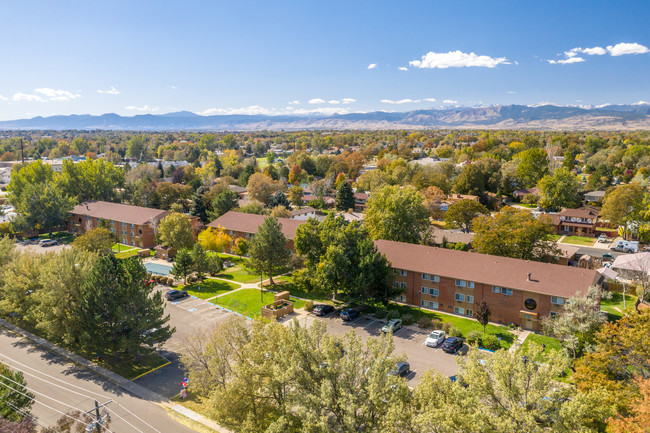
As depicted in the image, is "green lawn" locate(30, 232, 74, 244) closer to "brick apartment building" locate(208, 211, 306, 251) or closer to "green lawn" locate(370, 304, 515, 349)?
"brick apartment building" locate(208, 211, 306, 251)

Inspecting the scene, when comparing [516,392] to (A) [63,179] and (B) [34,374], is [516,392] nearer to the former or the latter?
(B) [34,374]

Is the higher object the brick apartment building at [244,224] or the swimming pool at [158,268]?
the brick apartment building at [244,224]

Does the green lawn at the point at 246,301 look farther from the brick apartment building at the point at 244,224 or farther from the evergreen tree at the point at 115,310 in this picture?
the brick apartment building at the point at 244,224

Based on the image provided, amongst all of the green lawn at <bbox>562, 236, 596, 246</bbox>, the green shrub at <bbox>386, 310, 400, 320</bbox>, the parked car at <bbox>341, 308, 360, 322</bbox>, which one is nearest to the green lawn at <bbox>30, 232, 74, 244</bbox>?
the parked car at <bbox>341, 308, 360, 322</bbox>

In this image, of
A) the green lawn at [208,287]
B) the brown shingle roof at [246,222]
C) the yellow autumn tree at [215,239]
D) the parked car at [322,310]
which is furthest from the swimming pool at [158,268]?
the parked car at [322,310]

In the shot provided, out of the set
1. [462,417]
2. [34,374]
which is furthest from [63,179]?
[462,417]
